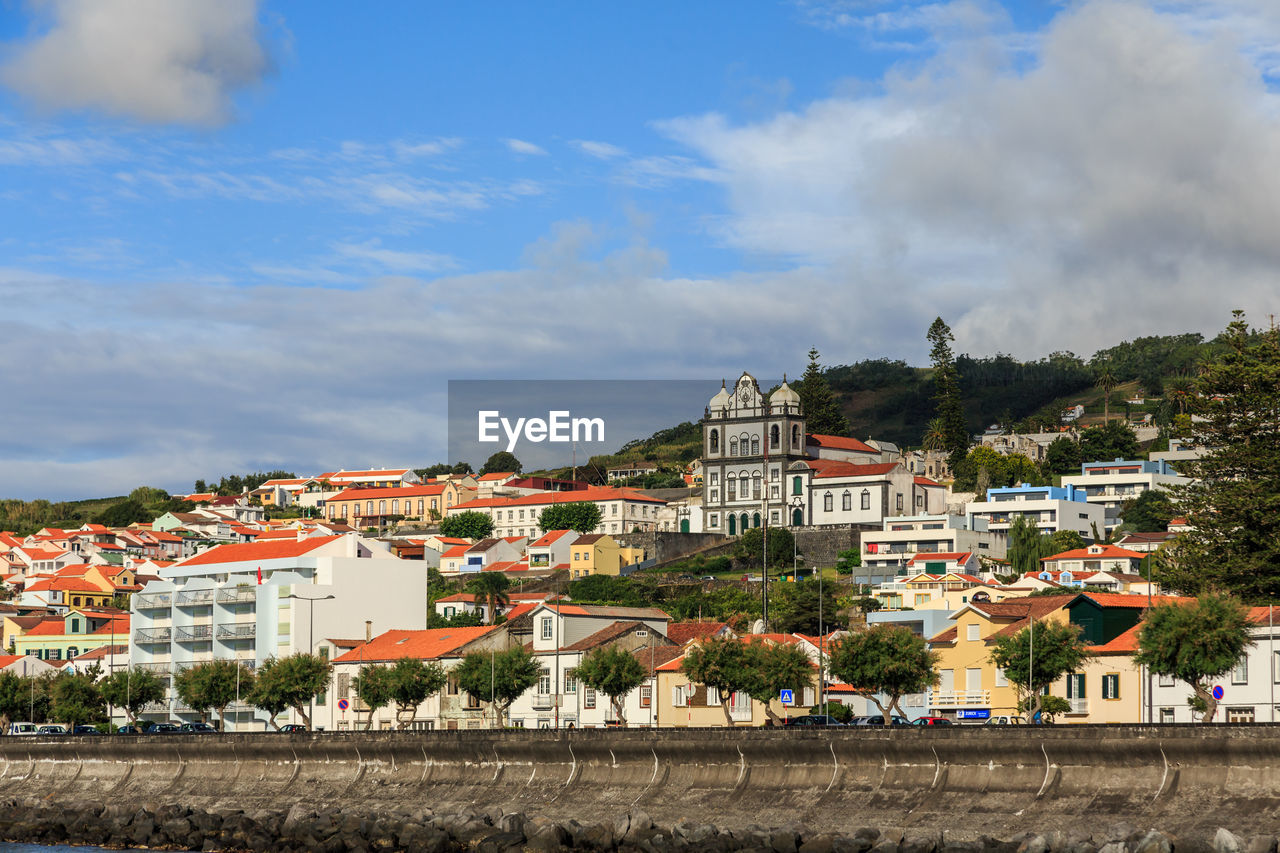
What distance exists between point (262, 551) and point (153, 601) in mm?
7039

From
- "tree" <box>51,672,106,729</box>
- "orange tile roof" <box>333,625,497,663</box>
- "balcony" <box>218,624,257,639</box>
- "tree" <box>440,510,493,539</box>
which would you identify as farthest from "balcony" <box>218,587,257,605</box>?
"tree" <box>440,510,493,539</box>

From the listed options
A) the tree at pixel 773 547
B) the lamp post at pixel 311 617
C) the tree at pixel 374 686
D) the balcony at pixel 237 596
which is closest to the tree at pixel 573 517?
the tree at pixel 773 547

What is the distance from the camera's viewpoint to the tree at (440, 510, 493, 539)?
176 m

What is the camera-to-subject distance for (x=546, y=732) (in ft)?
193

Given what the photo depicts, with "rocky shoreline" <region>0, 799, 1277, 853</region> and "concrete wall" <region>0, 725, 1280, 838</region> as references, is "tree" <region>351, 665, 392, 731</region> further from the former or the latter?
"rocky shoreline" <region>0, 799, 1277, 853</region>

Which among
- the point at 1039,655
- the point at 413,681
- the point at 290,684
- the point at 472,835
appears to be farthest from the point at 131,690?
the point at 1039,655

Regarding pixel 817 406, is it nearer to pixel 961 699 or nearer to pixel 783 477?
pixel 783 477

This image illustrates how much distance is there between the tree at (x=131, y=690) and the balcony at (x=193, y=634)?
24.8 ft

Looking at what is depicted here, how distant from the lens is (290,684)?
257 feet

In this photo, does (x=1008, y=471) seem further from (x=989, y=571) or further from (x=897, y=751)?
(x=897, y=751)

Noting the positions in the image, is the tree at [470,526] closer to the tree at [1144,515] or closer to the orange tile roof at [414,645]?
the tree at [1144,515]

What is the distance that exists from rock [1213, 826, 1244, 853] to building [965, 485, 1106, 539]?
326 ft

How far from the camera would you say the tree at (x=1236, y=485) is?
8331 cm

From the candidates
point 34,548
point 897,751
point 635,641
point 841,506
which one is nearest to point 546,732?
point 897,751
